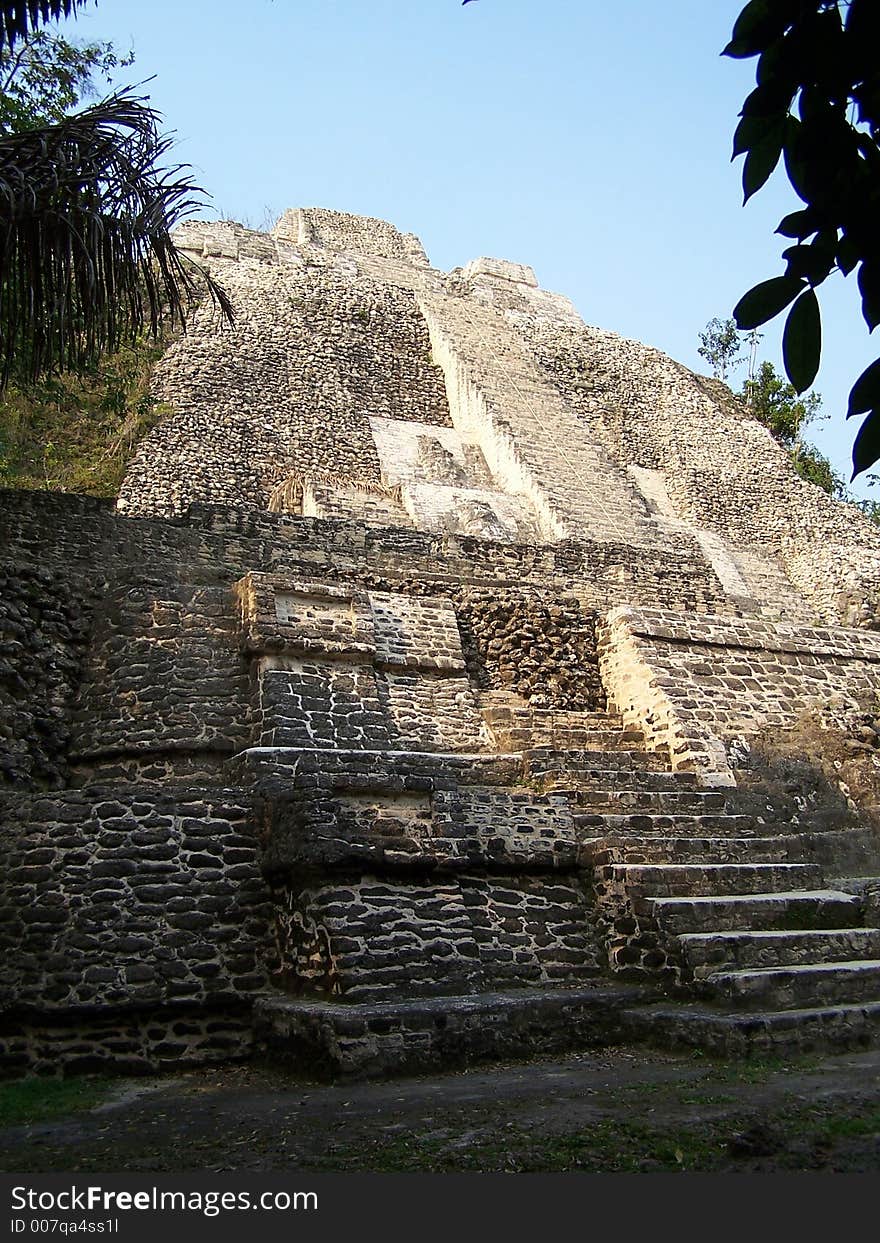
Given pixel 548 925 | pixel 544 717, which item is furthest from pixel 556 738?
pixel 548 925

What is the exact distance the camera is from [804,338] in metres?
1.88

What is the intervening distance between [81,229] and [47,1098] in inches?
169

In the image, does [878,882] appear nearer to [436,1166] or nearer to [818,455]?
[436,1166]

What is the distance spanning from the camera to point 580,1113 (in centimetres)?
355

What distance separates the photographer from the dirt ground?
3002 mm

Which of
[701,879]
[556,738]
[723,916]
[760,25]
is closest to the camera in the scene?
[760,25]

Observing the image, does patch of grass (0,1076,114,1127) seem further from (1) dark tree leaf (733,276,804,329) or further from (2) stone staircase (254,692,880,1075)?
(1) dark tree leaf (733,276,804,329)

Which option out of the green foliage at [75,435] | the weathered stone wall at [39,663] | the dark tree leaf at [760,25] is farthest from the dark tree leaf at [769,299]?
the green foliage at [75,435]

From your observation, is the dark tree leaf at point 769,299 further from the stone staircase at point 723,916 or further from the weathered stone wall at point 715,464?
the weathered stone wall at point 715,464

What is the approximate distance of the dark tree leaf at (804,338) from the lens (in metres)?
1.87

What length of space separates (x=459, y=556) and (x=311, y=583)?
242 cm

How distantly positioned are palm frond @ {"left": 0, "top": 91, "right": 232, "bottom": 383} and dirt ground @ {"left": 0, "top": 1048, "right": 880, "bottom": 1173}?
367cm

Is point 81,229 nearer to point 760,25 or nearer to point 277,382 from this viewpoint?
point 760,25

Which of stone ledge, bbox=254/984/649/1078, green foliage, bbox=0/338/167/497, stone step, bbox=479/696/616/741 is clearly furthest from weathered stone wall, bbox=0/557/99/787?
green foliage, bbox=0/338/167/497
